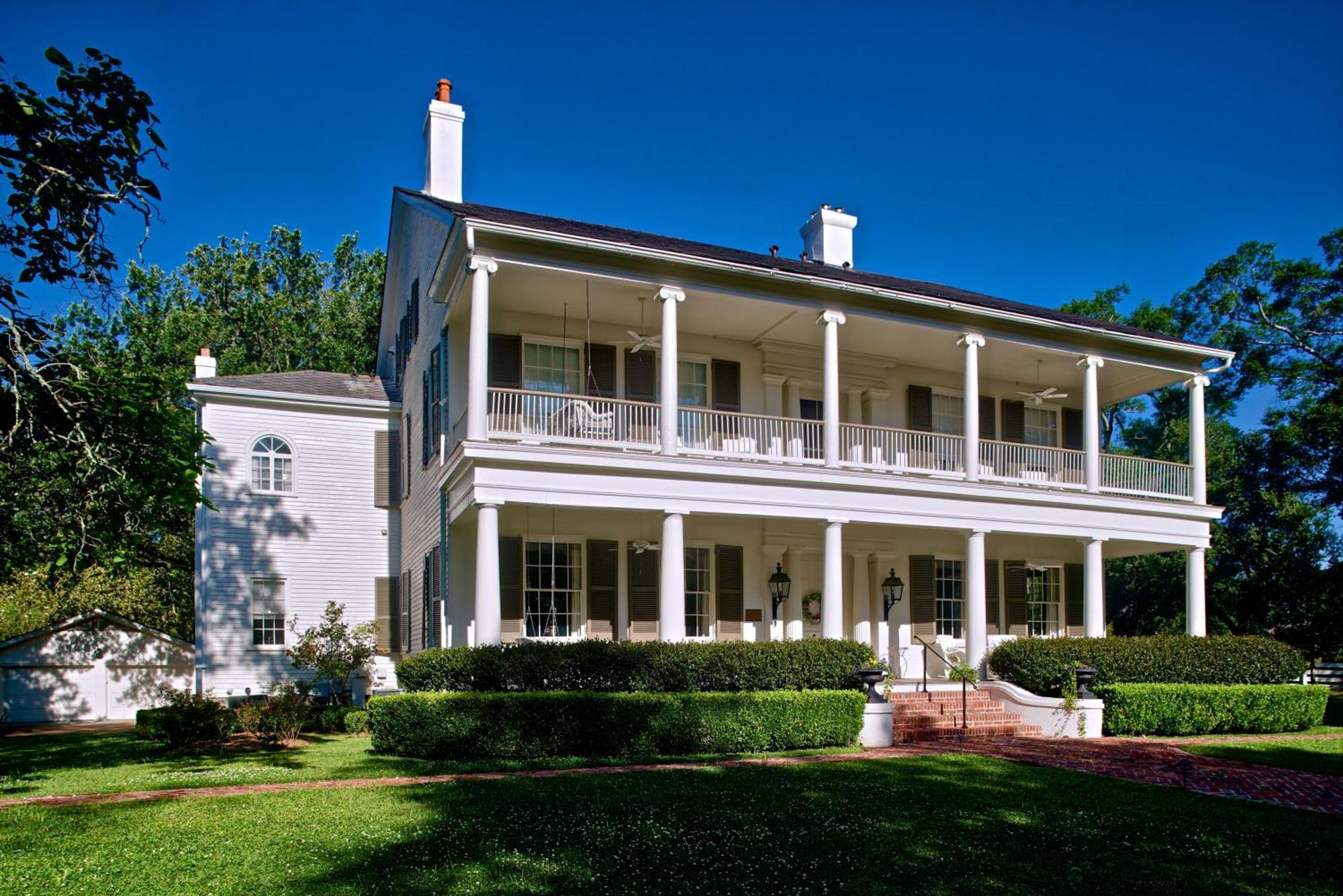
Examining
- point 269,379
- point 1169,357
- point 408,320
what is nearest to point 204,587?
point 269,379

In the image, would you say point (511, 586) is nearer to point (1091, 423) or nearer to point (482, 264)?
point (482, 264)

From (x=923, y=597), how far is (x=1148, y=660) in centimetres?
415

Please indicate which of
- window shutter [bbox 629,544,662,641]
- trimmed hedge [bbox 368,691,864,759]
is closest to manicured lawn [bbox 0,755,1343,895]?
trimmed hedge [bbox 368,691,864,759]

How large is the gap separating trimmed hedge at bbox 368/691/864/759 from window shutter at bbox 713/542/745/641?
13.0 ft

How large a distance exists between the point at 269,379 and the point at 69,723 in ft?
29.3

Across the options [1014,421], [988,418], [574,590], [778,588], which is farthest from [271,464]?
[1014,421]

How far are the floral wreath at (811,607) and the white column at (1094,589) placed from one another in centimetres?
487

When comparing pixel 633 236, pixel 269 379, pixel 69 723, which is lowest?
pixel 69 723

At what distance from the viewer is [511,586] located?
1634cm

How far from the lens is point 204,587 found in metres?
20.5

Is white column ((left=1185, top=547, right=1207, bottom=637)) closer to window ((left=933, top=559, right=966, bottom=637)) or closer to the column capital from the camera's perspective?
window ((left=933, top=559, right=966, bottom=637))

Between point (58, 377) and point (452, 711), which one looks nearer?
point (58, 377)

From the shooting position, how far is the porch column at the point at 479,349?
1432 centimetres

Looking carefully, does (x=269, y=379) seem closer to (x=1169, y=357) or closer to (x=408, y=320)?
(x=408, y=320)
